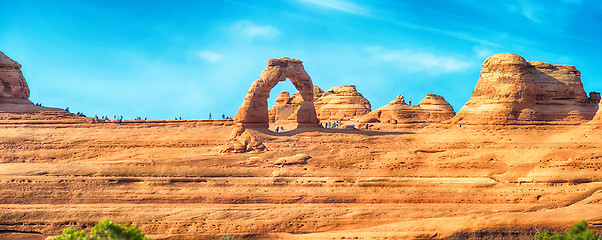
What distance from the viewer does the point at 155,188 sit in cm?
3372

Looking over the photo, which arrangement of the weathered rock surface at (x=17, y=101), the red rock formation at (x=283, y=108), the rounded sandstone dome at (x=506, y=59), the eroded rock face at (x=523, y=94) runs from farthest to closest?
the red rock formation at (x=283, y=108) < the weathered rock surface at (x=17, y=101) < the rounded sandstone dome at (x=506, y=59) < the eroded rock face at (x=523, y=94)

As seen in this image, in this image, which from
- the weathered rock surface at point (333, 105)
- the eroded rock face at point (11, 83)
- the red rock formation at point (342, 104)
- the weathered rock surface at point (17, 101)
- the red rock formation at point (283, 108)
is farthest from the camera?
the red rock formation at point (342, 104)

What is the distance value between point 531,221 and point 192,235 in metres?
14.8

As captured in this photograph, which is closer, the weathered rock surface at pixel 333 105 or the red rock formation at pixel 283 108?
the red rock formation at pixel 283 108

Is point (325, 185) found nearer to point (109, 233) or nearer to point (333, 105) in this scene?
point (109, 233)

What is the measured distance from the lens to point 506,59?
39.2 meters

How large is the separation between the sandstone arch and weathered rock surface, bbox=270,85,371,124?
76.2ft

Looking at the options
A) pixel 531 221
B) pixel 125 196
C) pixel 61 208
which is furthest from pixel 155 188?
pixel 531 221

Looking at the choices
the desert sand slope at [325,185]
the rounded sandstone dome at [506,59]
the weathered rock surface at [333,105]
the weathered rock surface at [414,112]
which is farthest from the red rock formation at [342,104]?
the desert sand slope at [325,185]

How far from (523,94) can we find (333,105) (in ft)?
106

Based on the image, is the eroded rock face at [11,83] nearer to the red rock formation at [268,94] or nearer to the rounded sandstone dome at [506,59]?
the red rock formation at [268,94]

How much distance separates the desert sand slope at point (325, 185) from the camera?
30391 millimetres

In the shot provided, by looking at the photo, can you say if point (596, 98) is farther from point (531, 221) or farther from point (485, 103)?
point (531, 221)

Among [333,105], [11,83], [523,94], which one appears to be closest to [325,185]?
[523,94]
